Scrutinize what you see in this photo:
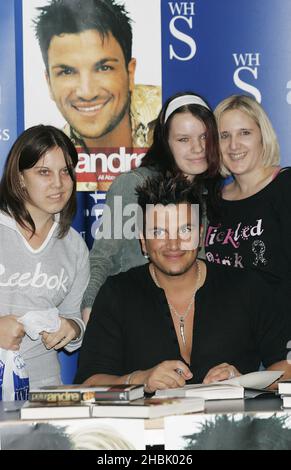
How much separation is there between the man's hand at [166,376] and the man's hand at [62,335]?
2.01 feet

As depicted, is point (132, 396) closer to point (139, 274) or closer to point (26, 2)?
point (139, 274)

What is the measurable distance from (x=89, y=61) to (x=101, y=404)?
2434mm

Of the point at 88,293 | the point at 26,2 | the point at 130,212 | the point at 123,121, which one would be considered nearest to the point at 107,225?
the point at 130,212

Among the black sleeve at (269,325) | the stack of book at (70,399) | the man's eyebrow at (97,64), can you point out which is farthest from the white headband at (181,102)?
the stack of book at (70,399)

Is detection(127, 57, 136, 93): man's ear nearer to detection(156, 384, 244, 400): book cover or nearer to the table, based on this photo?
detection(156, 384, 244, 400): book cover

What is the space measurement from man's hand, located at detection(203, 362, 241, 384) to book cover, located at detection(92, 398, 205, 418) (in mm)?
366

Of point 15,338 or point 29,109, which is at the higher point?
point 29,109

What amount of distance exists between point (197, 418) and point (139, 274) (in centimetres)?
98

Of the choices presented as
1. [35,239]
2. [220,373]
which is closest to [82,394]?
[220,373]

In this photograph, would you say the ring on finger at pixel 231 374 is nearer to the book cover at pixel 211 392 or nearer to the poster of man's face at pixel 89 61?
the book cover at pixel 211 392

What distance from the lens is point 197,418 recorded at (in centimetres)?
219

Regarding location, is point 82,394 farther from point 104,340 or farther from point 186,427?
point 104,340

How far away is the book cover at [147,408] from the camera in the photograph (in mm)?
2191
